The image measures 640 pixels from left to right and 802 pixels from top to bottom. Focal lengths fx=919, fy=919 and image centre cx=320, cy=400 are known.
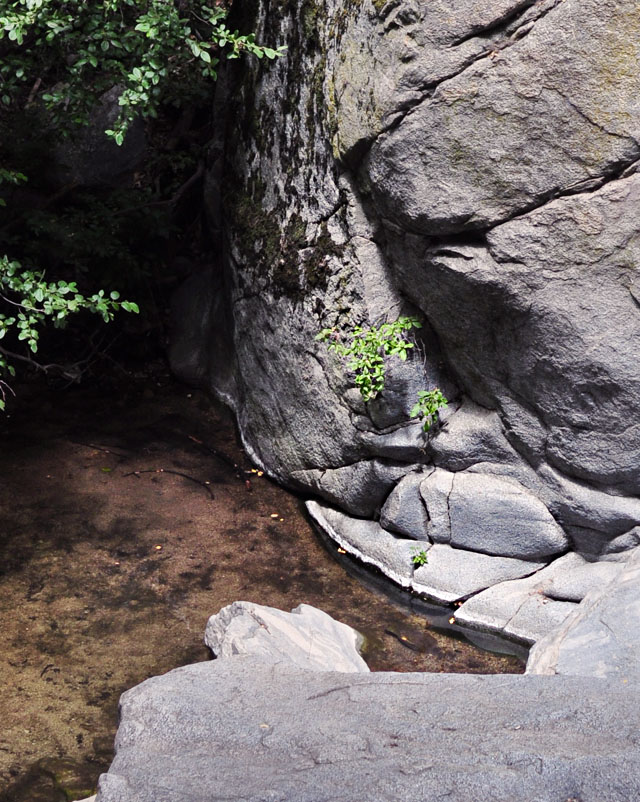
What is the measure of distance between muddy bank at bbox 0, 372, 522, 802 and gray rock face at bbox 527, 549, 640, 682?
1.34 feet

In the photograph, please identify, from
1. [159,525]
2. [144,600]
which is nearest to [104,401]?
[159,525]

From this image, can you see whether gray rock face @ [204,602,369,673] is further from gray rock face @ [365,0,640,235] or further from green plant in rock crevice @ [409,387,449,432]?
gray rock face @ [365,0,640,235]

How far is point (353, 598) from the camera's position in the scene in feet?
16.7

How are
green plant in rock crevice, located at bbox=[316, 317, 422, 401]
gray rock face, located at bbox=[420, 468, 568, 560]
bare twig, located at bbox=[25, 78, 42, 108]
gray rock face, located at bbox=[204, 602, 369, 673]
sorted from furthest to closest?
bare twig, located at bbox=[25, 78, 42, 108] < green plant in rock crevice, located at bbox=[316, 317, 422, 401] < gray rock face, located at bbox=[420, 468, 568, 560] < gray rock face, located at bbox=[204, 602, 369, 673]

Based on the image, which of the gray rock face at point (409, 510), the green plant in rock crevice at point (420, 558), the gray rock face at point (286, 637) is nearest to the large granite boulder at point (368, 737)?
the gray rock face at point (286, 637)

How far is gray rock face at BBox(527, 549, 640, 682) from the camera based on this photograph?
3849 millimetres

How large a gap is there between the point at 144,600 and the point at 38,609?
548 mm

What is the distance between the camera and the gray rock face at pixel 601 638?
3.85 m

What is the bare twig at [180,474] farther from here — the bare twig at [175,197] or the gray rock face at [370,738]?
the gray rock face at [370,738]

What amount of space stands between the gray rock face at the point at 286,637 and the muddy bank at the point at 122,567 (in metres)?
0.21

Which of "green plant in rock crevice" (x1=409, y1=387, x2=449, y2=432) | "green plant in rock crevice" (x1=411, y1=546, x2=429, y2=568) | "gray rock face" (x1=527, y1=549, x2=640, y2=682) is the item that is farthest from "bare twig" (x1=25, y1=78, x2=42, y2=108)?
"gray rock face" (x1=527, y1=549, x2=640, y2=682)

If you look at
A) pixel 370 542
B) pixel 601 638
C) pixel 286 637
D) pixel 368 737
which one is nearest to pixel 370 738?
pixel 368 737

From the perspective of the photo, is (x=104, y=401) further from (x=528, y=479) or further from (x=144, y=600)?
(x=528, y=479)

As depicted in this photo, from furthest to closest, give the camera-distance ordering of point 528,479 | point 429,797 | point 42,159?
point 42,159 → point 528,479 → point 429,797
